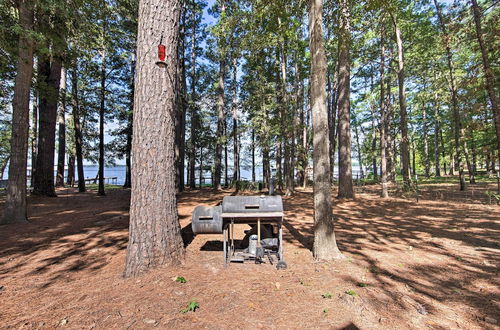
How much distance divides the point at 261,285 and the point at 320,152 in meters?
2.46

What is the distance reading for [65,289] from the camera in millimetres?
2863

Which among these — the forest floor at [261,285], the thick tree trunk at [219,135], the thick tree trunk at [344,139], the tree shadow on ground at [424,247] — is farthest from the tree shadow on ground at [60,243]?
the thick tree trunk at [344,139]

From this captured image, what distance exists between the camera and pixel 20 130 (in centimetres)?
639

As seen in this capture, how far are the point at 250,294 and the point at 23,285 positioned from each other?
10.00 feet

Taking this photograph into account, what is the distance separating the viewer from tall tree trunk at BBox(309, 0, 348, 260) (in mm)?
4047

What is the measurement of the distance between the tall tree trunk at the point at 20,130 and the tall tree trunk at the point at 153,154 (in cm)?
554

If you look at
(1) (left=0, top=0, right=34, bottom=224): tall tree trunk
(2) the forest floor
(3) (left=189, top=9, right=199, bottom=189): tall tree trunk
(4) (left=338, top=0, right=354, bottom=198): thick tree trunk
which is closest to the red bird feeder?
(2) the forest floor

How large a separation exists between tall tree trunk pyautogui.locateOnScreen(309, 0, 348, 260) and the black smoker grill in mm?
797

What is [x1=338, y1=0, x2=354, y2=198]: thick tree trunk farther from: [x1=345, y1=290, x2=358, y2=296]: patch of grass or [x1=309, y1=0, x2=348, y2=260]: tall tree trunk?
[x1=345, y1=290, x2=358, y2=296]: patch of grass

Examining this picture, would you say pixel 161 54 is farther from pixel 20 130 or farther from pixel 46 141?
pixel 46 141

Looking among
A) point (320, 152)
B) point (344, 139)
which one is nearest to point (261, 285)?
point (320, 152)

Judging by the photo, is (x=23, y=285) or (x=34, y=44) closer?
(x=23, y=285)

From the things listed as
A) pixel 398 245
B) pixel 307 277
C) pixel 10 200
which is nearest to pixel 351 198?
pixel 398 245

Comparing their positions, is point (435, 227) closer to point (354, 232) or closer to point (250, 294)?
point (354, 232)
